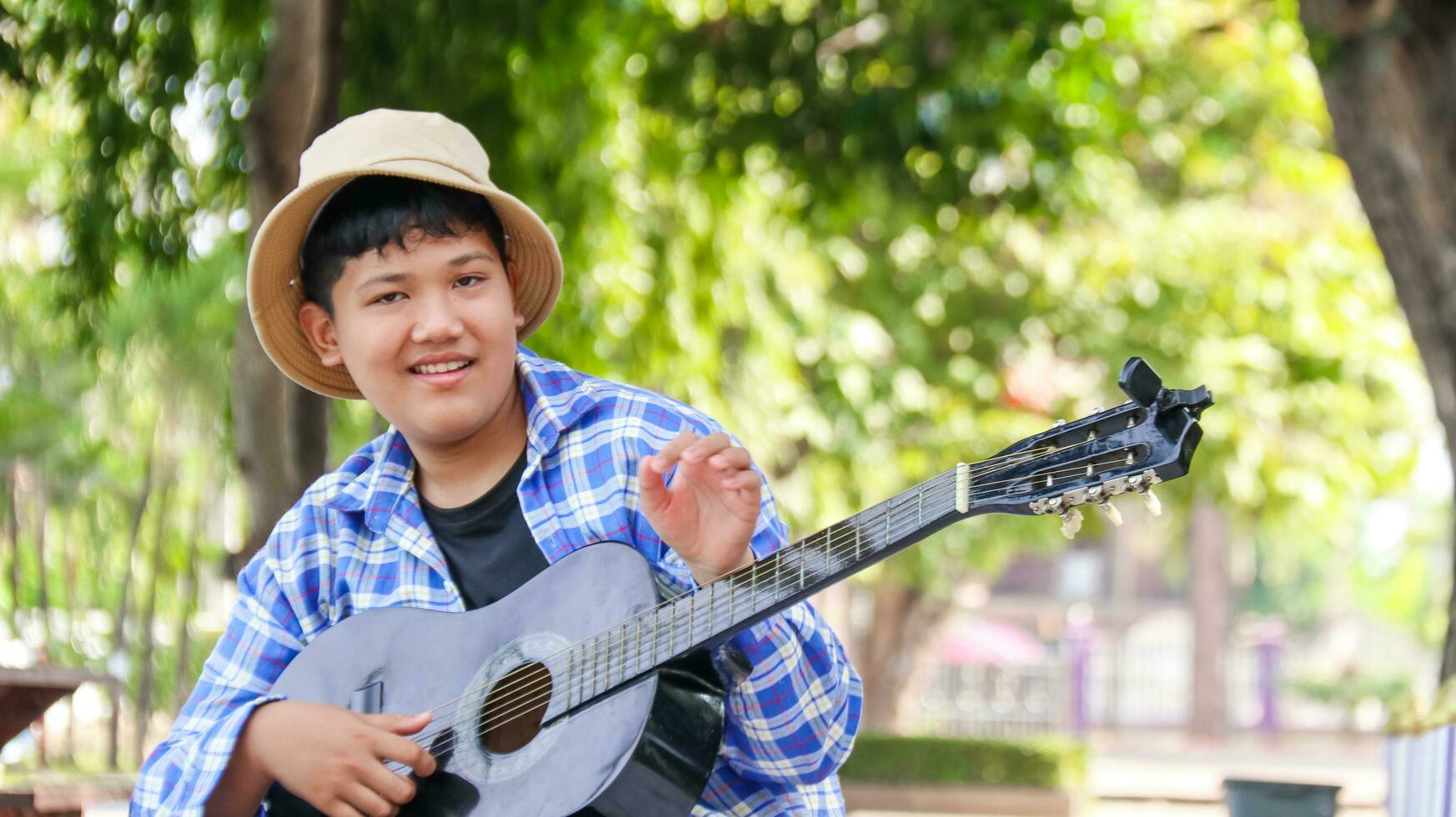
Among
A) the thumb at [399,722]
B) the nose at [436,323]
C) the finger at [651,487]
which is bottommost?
the thumb at [399,722]

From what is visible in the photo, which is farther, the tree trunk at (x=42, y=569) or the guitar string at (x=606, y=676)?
the tree trunk at (x=42, y=569)

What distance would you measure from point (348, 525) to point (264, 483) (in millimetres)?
2840

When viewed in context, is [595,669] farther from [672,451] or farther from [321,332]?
[321,332]

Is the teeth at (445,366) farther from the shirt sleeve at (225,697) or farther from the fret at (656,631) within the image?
the fret at (656,631)

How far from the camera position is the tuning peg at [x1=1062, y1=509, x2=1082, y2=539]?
1868 mm

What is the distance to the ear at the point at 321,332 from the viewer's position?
2619 millimetres

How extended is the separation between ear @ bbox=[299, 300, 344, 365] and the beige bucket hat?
2 cm

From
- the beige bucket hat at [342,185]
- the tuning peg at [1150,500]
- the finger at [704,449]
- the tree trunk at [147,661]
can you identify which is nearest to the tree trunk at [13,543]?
the tree trunk at [147,661]

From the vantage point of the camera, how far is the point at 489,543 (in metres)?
2.48

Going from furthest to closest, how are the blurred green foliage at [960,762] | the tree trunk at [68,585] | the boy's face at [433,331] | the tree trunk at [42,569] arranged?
the blurred green foliage at [960,762] < the tree trunk at [68,585] < the tree trunk at [42,569] < the boy's face at [433,331]

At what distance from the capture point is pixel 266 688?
252 centimetres

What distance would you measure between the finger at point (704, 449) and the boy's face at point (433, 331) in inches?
18.9

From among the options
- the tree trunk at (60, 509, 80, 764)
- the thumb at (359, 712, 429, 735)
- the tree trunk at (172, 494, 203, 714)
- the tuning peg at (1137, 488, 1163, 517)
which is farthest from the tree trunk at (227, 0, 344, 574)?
the tuning peg at (1137, 488, 1163, 517)

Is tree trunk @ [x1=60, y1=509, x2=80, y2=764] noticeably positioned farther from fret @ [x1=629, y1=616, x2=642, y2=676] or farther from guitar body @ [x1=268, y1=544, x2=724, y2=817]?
fret @ [x1=629, y1=616, x2=642, y2=676]
